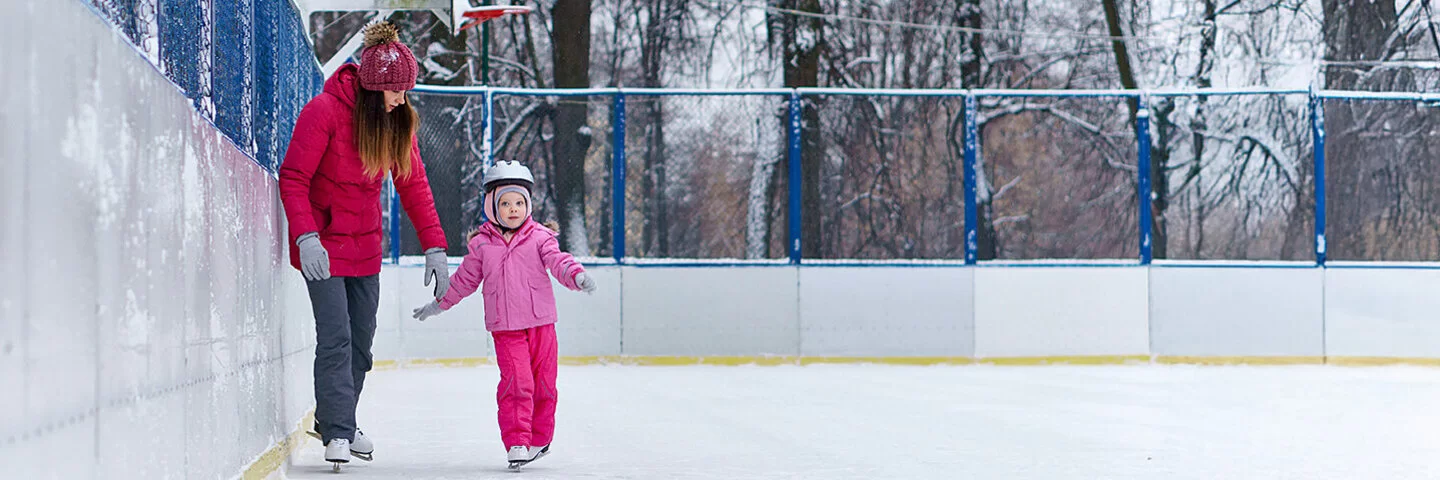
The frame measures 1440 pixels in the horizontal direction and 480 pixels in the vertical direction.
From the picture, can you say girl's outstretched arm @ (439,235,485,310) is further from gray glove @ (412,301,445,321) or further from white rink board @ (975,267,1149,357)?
white rink board @ (975,267,1149,357)

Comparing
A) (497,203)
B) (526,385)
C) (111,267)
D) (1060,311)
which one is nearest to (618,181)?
(1060,311)

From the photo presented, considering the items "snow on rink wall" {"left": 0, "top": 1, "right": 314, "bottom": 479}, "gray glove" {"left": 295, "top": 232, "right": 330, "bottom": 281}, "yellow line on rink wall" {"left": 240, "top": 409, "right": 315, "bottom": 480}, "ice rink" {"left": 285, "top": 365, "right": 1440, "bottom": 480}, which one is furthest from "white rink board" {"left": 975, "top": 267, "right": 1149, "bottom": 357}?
"snow on rink wall" {"left": 0, "top": 1, "right": 314, "bottom": 479}

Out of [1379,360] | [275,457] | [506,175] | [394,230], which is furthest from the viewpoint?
[1379,360]

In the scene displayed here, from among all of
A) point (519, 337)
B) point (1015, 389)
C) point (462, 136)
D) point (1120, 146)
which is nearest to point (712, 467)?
point (519, 337)

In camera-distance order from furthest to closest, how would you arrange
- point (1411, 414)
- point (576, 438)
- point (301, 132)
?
point (1411, 414)
point (576, 438)
point (301, 132)

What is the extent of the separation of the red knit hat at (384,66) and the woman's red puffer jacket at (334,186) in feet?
0.31

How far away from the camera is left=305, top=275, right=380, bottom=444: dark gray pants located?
497cm

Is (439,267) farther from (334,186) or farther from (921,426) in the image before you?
(921,426)

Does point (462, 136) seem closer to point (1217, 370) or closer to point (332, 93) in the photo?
point (1217, 370)

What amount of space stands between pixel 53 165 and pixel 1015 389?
25.0ft

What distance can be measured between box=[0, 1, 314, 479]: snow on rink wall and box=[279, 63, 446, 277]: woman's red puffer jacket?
0.47 metres

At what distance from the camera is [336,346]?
500 centimetres

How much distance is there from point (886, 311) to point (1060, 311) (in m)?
1.23

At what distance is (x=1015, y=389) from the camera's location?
9.38m
